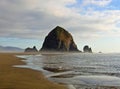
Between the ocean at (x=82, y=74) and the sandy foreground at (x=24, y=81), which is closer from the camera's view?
the sandy foreground at (x=24, y=81)

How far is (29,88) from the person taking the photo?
51.5 feet

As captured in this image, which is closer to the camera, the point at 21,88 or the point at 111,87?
the point at 21,88

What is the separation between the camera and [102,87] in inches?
693

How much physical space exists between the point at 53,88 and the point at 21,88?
2.21 metres

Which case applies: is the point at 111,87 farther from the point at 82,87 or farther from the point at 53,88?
the point at 53,88

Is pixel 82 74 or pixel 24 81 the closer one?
pixel 24 81

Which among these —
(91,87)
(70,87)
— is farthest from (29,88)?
(91,87)

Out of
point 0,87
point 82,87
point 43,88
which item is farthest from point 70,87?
point 0,87

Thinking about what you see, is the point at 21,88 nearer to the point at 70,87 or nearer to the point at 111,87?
the point at 70,87

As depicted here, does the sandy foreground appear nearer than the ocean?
Yes

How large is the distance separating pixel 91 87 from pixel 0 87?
665cm

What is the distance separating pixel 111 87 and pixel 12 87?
7474 millimetres

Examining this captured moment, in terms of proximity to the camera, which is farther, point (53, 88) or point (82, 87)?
point (82, 87)

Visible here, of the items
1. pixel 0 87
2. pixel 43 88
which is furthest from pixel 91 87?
pixel 0 87
